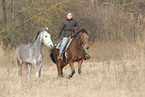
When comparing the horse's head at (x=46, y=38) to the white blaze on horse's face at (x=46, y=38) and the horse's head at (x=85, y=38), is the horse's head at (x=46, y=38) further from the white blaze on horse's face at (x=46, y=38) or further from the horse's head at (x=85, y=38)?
the horse's head at (x=85, y=38)

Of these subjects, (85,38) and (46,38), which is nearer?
(46,38)

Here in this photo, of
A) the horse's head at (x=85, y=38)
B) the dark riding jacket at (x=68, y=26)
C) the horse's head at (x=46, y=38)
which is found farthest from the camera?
the dark riding jacket at (x=68, y=26)

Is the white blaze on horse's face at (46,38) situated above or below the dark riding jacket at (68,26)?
below

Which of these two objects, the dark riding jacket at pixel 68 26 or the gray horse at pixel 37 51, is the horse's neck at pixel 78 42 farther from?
the gray horse at pixel 37 51

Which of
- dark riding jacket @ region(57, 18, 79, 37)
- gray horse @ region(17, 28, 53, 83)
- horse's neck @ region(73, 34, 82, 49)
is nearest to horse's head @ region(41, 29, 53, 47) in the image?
gray horse @ region(17, 28, 53, 83)

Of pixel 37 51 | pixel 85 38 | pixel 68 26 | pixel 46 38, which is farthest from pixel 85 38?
pixel 37 51

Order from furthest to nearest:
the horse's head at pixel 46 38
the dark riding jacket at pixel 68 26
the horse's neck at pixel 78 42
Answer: the dark riding jacket at pixel 68 26
the horse's neck at pixel 78 42
the horse's head at pixel 46 38

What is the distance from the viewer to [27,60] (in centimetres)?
1010

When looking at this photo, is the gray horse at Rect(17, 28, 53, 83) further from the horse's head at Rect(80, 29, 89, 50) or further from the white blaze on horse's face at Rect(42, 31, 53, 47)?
the horse's head at Rect(80, 29, 89, 50)

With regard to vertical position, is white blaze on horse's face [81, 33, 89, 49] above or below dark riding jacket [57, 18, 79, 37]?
below

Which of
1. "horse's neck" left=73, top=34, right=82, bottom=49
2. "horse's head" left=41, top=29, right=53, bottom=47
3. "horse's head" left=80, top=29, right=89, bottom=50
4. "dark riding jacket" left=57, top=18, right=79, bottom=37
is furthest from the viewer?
"dark riding jacket" left=57, top=18, right=79, bottom=37

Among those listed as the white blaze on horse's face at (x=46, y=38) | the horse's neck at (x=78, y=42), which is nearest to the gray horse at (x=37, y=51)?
the white blaze on horse's face at (x=46, y=38)

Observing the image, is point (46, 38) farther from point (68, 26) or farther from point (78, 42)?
point (68, 26)

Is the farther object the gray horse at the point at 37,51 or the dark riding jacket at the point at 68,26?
the dark riding jacket at the point at 68,26
